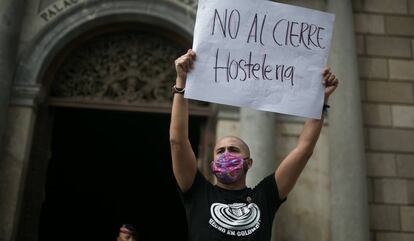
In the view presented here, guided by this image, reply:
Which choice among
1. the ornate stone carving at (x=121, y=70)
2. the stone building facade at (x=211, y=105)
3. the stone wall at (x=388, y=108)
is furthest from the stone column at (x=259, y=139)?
the stone wall at (x=388, y=108)

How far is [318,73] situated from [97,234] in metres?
9.67

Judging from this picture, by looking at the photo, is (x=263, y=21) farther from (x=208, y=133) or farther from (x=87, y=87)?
(x=87, y=87)

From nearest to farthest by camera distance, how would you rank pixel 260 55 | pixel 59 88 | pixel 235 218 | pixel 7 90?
1. pixel 235 218
2. pixel 260 55
3. pixel 7 90
4. pixel 59 88

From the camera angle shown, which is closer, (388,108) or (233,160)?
(233,160)

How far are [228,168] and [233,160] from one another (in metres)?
0.06

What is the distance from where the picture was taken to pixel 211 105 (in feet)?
22.1

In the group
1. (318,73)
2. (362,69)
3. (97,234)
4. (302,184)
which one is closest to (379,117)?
(362,69)

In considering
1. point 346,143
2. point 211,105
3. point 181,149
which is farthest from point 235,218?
point 211,105

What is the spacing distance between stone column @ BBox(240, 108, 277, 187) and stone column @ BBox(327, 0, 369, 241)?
31.6 inches

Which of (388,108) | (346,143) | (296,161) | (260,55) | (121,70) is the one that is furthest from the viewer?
(121,70)

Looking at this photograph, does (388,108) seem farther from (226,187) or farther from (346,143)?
(226,187)

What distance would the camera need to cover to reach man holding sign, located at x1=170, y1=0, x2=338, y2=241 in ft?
8.29

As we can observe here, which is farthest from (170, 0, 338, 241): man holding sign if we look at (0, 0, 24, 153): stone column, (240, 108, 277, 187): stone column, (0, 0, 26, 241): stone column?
(0, 0, 24, 153): stone column

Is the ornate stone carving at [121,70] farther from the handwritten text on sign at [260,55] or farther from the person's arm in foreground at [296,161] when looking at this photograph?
the person's arm in foreground at [296,161]
